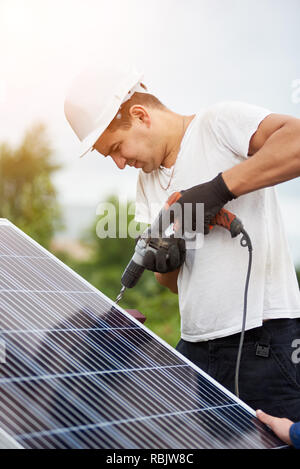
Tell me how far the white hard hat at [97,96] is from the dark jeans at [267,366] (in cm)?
89

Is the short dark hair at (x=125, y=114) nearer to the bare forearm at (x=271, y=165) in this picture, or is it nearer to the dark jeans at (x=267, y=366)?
the bare forearm at (x=271, y=165)

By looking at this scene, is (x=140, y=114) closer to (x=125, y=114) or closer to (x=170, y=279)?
(x=125, y=114)

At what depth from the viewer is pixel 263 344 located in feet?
6.16

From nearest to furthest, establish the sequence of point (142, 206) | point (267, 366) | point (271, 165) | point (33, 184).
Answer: point (271, 165)
point (267, 366)
point (142, 206)
point (33, 184)

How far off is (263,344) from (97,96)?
1.06 meters

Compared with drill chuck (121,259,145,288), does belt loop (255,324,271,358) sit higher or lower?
lower

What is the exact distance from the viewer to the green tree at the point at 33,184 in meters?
8.12

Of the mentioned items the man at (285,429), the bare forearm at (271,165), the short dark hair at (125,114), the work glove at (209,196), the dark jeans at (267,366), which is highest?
the short dark hair at (125,114)

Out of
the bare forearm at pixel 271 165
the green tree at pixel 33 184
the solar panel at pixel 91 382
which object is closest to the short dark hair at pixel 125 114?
the bare forearm at pixel 271 165

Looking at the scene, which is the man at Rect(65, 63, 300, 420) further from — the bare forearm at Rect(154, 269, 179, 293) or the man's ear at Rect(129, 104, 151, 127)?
the bare forearm at Rect(154, 269, 179, 293)

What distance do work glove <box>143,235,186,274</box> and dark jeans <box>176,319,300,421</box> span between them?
0.32m

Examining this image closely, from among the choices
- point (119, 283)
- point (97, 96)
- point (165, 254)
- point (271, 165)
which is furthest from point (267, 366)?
point (119, 283)

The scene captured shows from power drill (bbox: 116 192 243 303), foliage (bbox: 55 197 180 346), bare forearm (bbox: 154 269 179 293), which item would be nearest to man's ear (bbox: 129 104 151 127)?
power drill (bbox: 116 192 243 303)

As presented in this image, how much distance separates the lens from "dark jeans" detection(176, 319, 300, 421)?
1838mm
